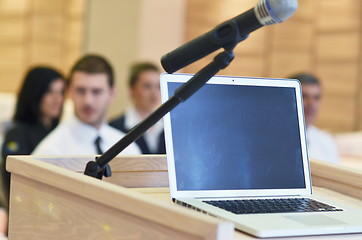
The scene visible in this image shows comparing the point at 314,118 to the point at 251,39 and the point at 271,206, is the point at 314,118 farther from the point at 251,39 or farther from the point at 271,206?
the point at 271,206

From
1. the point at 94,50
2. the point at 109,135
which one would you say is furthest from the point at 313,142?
the point at 94,50

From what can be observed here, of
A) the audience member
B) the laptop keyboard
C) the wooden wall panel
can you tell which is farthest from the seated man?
the wooden wall panel

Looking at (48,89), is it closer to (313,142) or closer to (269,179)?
(313,142)

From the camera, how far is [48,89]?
11.0 ft

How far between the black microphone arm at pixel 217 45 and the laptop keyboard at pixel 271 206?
203mm

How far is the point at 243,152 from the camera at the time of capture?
1.20 m

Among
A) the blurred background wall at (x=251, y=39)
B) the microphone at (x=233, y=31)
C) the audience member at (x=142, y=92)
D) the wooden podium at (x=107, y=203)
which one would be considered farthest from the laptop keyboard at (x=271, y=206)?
the blurred background wall at (x=251, y=39)

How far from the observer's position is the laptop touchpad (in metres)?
0.99

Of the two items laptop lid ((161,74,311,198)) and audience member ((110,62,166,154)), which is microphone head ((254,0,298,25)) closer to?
laptop lid ((161,74,311,198))

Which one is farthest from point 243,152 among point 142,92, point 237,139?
point 142,92

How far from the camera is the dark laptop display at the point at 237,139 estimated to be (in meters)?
1.15

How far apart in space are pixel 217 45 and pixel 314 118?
2.86 meters

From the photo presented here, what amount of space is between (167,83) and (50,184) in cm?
27

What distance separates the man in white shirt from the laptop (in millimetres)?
1464
